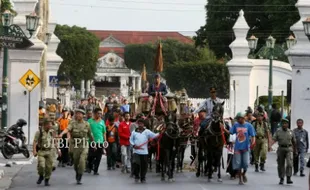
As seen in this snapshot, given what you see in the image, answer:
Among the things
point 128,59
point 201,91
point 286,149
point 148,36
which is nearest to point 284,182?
point 286,149

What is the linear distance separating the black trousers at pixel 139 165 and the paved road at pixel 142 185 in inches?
9.3

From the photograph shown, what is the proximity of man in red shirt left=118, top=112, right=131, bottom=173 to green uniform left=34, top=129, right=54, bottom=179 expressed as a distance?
174 inches

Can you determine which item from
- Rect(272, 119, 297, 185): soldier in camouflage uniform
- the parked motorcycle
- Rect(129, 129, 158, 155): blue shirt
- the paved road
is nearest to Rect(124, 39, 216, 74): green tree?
the parked motorcycle

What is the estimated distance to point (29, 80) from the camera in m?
34.8

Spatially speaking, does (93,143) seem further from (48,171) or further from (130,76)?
(130,76)

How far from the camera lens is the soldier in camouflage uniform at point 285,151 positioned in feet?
78.3

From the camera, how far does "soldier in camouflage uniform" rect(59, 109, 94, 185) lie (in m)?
23.1

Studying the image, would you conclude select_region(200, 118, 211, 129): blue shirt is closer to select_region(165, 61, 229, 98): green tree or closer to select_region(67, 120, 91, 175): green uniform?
select_region(67, 120, 91, 175): green uniform

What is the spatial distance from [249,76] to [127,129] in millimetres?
19808

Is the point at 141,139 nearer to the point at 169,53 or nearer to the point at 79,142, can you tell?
the point at 79,142

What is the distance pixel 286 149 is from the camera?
2402 centimetres

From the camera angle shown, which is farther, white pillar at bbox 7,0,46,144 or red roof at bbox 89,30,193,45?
red roof at bbox 89,30,193,45

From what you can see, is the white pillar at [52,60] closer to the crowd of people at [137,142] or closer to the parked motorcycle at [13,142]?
the parked motorcycle at [13,142]

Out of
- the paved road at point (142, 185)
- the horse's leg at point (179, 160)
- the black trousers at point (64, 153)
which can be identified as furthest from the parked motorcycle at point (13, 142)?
the horse's leg at point (179, 160)
